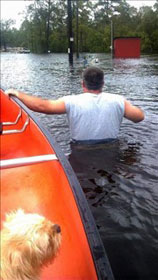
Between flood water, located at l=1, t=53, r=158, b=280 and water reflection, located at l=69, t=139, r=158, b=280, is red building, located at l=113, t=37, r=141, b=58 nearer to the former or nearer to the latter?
flood water, located at l=1, t=53, r=158, b=280

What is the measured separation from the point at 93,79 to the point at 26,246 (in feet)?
11.4

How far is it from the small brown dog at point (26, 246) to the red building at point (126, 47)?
3785 cm

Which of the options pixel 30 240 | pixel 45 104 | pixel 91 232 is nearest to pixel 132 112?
pixel 45 104

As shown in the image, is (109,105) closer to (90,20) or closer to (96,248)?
(96,248)

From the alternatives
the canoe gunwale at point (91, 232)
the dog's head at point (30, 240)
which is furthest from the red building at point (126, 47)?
the dog's head at point (30, 240)

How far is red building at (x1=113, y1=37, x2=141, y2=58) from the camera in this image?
37.3 meters

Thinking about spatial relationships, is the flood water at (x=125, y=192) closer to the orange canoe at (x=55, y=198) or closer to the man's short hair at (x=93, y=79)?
the orange canoe at (x=55, y=198)

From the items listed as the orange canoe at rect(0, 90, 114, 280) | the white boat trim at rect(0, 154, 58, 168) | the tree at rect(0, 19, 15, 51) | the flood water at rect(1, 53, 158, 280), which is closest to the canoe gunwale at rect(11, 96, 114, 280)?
the orange canoe at rect(0, 90, 114, 280)

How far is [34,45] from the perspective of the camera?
7844cm

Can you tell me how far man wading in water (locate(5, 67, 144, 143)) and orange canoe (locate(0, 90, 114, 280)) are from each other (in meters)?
0.55

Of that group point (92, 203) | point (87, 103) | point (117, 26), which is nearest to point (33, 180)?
point (92, 203)

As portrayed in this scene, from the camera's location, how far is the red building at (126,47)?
3734 cm

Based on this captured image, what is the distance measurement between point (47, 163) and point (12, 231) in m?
1.82

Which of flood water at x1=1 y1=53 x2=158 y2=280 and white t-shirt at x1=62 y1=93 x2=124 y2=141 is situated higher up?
white t-shirt at x1=62 y1=93 x2=124 y2=141
